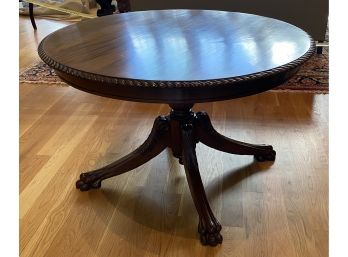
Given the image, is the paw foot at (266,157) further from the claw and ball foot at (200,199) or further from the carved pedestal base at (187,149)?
the claw and ball foot at (200,199)

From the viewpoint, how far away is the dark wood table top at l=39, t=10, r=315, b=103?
982 millimetres

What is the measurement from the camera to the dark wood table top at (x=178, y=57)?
3.22 feet

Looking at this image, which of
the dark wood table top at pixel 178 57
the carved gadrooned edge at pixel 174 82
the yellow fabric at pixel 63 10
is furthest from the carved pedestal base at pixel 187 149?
the yellow fabric at pixel 63 10

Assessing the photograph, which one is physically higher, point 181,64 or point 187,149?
point 181,64

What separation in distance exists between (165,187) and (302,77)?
138cm

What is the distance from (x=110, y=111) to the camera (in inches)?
85.7

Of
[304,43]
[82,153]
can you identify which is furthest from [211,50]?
[82,153]

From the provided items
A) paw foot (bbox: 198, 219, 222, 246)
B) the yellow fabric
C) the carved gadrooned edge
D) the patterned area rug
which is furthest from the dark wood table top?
the yellow fabric

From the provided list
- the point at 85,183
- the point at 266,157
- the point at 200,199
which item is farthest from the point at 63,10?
the point at 200,199

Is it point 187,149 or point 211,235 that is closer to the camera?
point 211,235

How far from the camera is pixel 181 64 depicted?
3.44 feet

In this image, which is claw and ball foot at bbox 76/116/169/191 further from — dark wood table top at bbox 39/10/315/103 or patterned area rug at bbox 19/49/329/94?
patterned area rug at bbox 19/49/329/94

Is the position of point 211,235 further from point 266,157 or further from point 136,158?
point 266,157

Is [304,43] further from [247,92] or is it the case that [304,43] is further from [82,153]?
[82,153]
